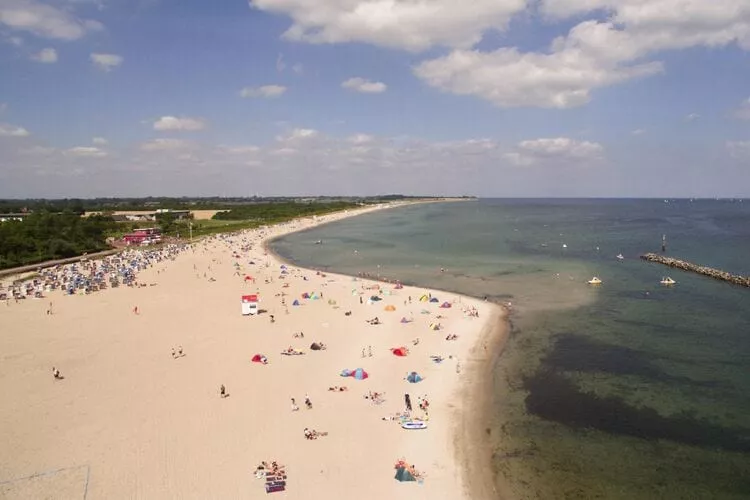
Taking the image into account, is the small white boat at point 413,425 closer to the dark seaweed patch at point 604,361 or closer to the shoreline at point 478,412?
the shoreline at point 478,412

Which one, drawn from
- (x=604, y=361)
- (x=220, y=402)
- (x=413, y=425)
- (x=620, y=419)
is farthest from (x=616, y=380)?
(x=220, y=402)

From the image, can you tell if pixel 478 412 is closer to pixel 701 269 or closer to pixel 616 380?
pixel 616 380

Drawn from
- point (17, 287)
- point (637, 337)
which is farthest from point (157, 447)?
point (17, 287)

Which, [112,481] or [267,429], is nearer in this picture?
[112,481]

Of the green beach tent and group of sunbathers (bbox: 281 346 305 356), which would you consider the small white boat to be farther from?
group of sunbathers (bbox: 281 346 305 356)

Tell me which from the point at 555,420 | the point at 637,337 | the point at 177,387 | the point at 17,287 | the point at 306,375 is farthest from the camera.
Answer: the point at 17,287

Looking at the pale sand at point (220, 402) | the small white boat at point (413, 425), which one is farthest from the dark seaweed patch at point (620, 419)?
the small white boat at point (413, 425)

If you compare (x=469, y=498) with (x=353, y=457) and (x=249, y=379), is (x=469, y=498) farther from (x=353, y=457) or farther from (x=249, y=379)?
(x=249, y=379)
